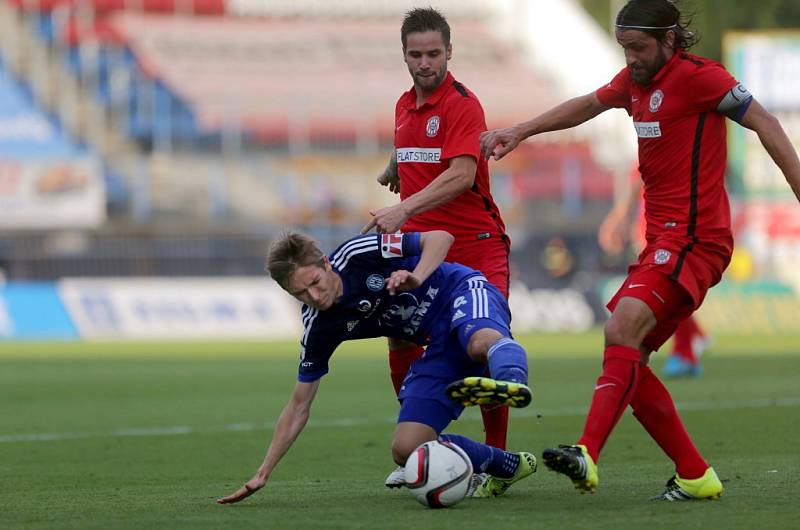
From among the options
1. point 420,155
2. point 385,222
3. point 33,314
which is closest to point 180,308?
point 33,314

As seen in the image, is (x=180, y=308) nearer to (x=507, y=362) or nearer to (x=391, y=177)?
(x=391, y=177)

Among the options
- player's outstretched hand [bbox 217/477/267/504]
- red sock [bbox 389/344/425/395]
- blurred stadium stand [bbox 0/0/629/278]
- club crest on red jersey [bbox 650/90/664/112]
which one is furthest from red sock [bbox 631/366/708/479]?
blurred stadium stand [bbox 0/0/629/278]

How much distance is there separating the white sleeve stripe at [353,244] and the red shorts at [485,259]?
997 mm

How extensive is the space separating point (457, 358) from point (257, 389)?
8.08 m

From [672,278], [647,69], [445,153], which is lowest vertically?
[672,278]

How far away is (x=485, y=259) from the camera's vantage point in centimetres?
757

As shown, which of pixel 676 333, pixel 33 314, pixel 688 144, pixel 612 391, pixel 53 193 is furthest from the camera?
pixel 53 193

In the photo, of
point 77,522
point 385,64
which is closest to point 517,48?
point 385,64

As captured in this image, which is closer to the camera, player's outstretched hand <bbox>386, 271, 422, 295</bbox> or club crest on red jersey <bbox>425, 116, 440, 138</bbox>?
player's outstretched hand <bbox>386, 271, 422, 295</bbox>

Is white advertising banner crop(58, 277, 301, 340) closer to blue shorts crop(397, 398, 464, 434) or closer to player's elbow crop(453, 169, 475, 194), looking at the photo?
player's elbow crop(453, 169, 475, 194)

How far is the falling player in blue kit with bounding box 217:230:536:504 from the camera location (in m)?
6.29

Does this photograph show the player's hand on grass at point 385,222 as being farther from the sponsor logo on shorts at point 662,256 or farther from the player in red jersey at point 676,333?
the player in red jersey at point 676,333

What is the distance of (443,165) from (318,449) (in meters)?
2.71

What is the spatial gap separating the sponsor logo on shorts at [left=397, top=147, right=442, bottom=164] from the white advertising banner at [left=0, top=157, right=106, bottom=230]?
78.5 ft
